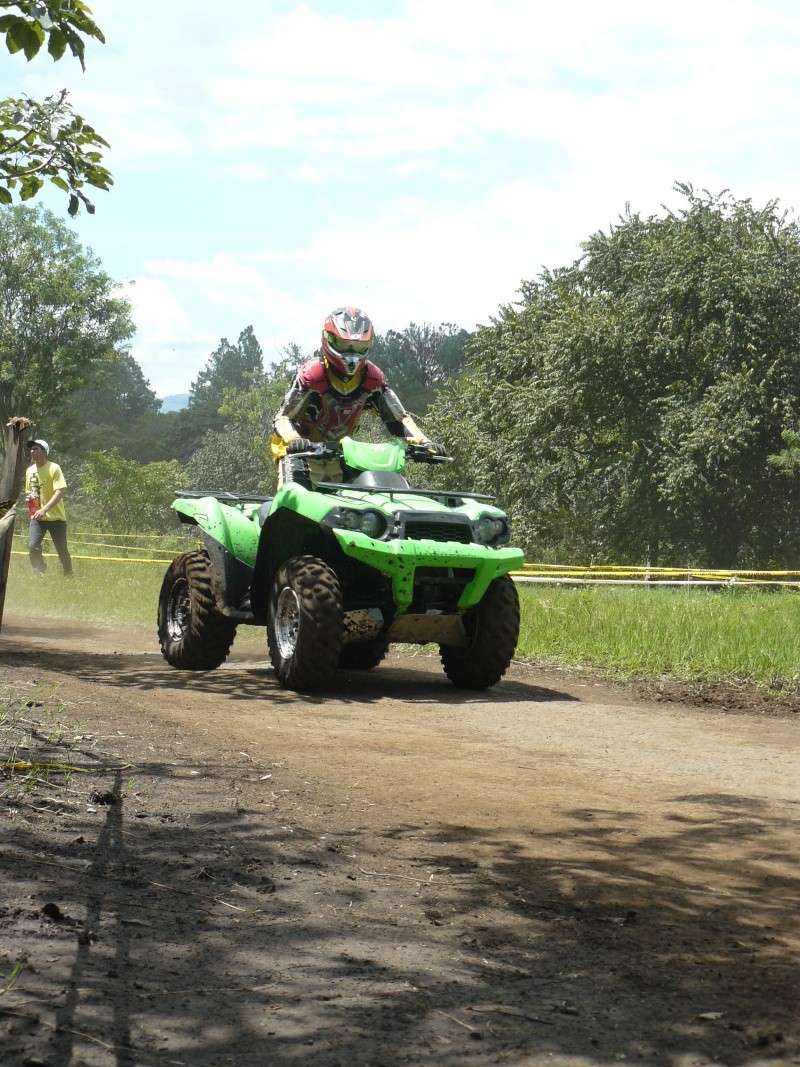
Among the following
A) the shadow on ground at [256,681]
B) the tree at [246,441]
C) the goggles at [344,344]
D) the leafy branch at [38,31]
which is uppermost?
the tree at [246,441]

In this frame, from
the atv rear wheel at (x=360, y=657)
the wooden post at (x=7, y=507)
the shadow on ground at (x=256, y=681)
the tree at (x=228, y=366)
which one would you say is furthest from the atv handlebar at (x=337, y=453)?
the tree at (x=228, y=366)

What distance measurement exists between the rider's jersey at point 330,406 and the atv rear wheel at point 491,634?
5.87ft

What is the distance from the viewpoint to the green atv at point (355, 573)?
1005 cm

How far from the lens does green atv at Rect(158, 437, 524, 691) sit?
1005 centimetres

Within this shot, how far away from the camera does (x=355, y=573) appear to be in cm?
1083

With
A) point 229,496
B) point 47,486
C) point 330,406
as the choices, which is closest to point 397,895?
point 330,406

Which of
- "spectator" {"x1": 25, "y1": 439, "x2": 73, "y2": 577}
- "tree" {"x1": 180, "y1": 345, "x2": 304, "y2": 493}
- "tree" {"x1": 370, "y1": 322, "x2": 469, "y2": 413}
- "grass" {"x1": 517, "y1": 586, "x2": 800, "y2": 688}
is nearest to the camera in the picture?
"grass" {"x1": 517, "y1": 586, "x2": 800, "y2": 688}

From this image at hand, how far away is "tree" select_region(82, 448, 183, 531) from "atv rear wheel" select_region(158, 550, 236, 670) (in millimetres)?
47395

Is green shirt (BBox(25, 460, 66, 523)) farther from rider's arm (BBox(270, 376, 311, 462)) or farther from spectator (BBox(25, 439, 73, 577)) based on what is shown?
rider's arm (BBox(270, 376, 311, 462))

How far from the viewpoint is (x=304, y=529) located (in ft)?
35.6

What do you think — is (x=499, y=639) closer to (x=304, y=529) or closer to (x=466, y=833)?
(x=304, y=529)

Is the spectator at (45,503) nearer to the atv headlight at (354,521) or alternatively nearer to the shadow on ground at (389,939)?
the atv headlight at (354,521)

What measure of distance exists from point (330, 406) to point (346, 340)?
67cm

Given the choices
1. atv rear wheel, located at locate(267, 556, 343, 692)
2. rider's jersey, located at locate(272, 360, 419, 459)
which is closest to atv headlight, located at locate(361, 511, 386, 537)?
atv rear wheel, located at locate(267, 556, 343, 692)
